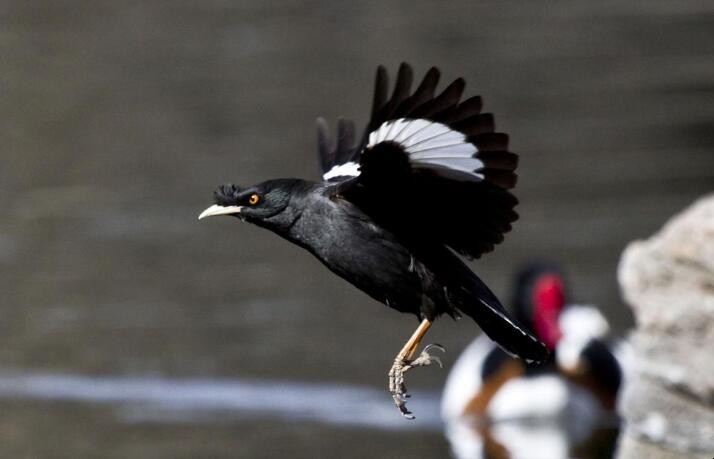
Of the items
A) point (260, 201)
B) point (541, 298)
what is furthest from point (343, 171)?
point (541, 298)

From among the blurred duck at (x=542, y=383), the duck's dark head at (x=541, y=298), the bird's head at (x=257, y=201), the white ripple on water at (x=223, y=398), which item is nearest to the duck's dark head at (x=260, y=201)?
the bird's head at (x=257, y=201)

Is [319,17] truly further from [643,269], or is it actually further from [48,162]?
[643,269]

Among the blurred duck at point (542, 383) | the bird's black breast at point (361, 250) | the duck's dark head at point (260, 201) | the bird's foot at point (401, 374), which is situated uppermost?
the duck's dark head at point (260, 201)

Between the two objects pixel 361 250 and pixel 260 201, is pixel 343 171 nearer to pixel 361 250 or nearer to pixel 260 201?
pixel 260 201

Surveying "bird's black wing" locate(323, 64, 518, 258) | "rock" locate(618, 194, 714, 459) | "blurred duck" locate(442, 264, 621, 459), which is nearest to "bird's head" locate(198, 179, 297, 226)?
"bird's black wing" locate(323, 64, 518, 258)

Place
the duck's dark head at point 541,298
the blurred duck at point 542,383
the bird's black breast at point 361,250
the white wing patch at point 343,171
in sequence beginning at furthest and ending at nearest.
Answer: the duck's dark head at point 541,298 → the blurred duck at point 542,383 → the white wing patch at point 343,171 → the bird's black breast at point 361,250

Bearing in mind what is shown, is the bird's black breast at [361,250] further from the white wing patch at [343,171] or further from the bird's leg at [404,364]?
the white wing patch at [343,171]
